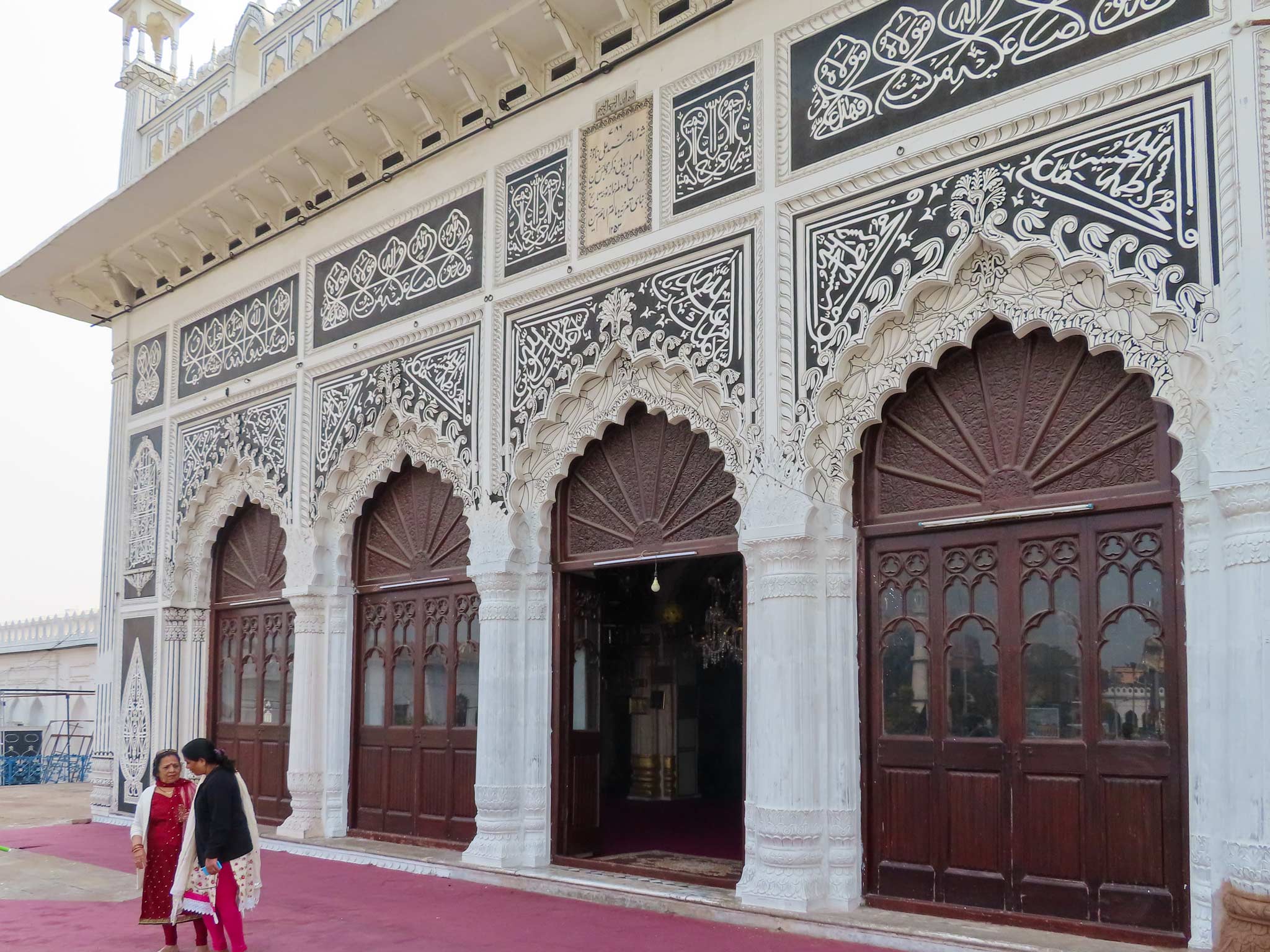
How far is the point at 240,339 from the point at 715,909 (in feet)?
21.8

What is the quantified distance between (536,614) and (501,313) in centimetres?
193

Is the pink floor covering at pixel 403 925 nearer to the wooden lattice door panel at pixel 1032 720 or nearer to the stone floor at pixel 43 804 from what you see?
the wooden lattice door panel at pixel 1032 720

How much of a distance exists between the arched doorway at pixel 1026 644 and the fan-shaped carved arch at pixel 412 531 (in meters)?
3.24

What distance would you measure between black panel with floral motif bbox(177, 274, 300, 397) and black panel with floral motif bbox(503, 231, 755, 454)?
2.88 meters

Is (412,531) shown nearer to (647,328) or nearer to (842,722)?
(647,328)

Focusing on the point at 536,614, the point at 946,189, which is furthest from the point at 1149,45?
the point at 536,614

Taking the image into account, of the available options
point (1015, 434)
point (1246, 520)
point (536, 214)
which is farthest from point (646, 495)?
point (1246, 520)

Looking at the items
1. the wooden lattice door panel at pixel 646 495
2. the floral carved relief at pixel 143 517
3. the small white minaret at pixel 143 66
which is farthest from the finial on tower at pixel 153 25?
the wooden lattice door panel at pixel 646 495

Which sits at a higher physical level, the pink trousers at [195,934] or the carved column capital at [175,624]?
the carved column capital at [175,624]

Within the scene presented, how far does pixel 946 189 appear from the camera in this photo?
5.80 metres

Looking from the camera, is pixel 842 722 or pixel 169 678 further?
pixel 169 678

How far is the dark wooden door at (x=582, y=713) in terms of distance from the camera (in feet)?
25.0

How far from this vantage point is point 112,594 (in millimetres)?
11859

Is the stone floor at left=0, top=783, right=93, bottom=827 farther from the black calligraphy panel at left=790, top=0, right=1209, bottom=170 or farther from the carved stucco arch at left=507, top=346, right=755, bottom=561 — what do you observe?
the black calligraphy panel at left=790, top=0, right=1209, bottom=170
